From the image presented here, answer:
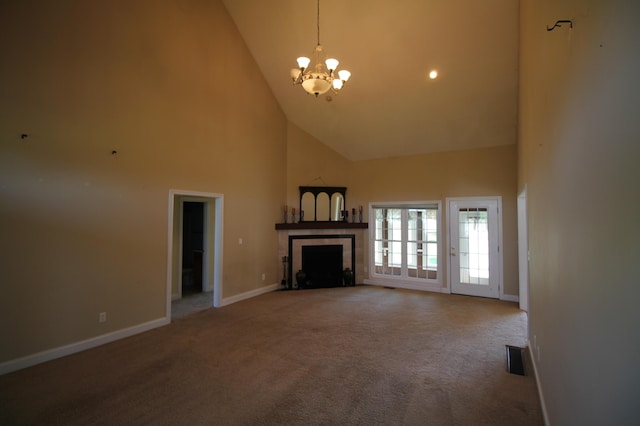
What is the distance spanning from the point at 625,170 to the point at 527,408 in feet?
8.47

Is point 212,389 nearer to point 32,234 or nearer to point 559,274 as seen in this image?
point 32,234

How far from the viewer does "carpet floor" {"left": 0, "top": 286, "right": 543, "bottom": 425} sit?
2.42 meters

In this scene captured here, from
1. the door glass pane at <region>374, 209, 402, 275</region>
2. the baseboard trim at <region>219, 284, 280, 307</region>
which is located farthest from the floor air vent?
the baseboard trim at <region>219, 284, 280, 307</region>

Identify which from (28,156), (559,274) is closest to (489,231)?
(559,274)

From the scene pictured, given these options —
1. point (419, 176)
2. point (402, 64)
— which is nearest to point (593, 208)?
point (402, 64)

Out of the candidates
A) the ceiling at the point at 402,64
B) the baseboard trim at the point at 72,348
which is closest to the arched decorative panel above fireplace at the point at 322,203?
the ceiling at the point at 402,64

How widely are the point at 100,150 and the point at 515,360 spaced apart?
561 cm

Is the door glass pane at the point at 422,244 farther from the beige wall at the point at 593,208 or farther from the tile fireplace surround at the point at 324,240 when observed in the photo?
the beige wall at the point at 593,208

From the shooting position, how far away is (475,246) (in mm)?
6301

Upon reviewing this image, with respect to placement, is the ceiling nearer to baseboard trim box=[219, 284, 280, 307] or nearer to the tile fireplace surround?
the tile fireplace surround

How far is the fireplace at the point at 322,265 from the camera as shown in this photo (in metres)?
7.09

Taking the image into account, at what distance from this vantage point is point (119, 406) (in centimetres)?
252

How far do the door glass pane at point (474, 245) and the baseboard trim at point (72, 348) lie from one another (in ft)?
19.2

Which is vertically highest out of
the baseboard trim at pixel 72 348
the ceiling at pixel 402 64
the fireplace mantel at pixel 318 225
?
the ceiling at pixel 402 64
